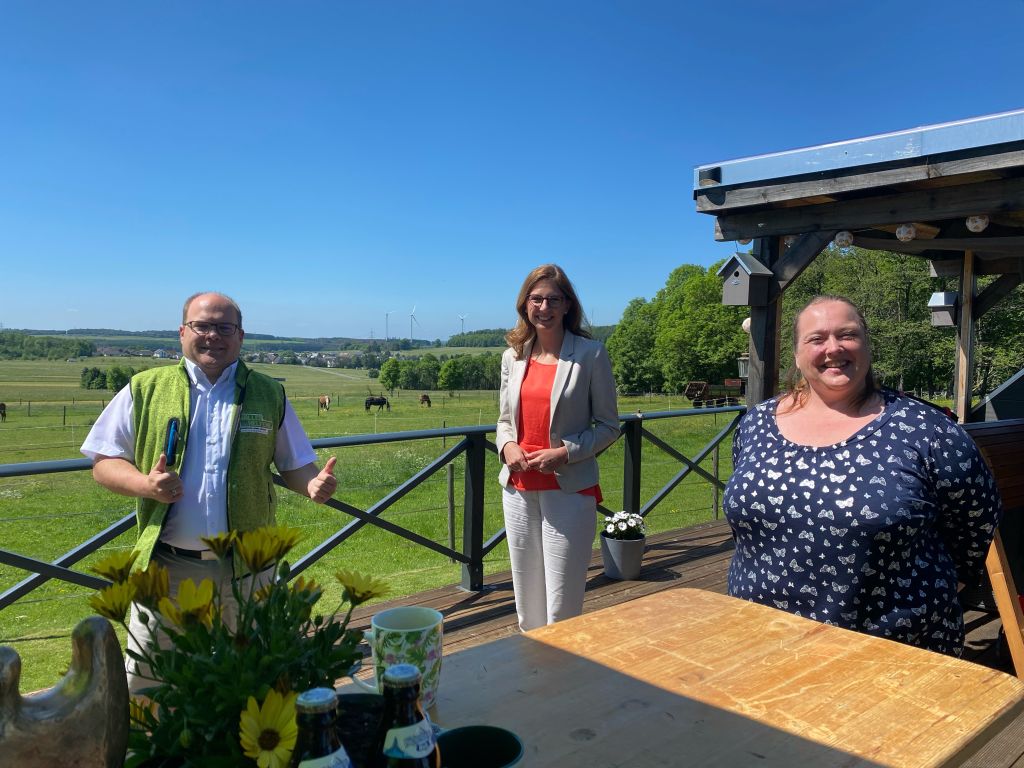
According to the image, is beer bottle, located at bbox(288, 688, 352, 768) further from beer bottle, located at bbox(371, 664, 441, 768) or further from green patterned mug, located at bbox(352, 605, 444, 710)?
green patterned mug, located at bbox(352, 605, 444, 710)

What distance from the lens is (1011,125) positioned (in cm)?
324

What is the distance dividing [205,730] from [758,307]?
433 cm

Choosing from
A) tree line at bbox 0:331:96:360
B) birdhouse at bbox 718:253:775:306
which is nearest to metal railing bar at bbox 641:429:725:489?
Result: birdhouse at bbox 718:253:775:306

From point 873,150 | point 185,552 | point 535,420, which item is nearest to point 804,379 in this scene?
point 535,420

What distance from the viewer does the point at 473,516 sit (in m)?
3.86

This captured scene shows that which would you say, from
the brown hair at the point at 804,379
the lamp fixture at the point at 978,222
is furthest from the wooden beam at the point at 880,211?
the brown hair at the point at 804,379

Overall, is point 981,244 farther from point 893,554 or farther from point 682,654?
point 682,654

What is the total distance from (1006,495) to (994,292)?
5.23 m

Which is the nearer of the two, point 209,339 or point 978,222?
point 209,339

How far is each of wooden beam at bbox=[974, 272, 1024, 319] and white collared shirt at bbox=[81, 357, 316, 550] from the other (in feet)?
23.7

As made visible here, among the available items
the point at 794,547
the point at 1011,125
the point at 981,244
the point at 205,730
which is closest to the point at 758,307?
the point at 1011,125

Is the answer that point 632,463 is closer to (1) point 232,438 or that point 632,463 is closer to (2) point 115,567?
(1) point 232,438

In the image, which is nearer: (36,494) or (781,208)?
(781,208)

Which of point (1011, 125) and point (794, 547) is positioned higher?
point (1011, 125)
